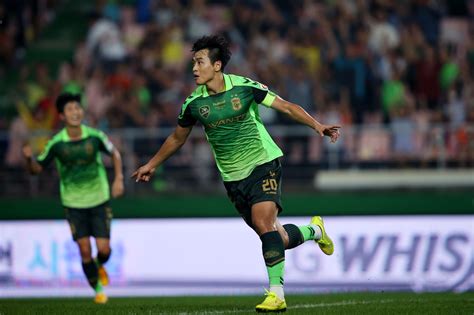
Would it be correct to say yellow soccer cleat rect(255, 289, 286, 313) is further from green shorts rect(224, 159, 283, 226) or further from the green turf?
green shorts rect(224, 159, 283, 226)

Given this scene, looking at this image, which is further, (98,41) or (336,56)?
(98,41)

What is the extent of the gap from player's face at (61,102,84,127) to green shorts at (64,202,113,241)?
1.12m

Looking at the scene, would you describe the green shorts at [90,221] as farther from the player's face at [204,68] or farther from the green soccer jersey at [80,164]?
the player's face at [204,68]

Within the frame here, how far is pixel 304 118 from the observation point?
10.4 m

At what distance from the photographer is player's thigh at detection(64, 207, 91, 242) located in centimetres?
1448

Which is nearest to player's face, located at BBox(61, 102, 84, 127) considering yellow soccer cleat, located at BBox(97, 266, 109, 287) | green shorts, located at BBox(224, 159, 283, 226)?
yellow soccer cleat, located at BBox(97, 266, 109, 287)

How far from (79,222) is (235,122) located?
14.4ft

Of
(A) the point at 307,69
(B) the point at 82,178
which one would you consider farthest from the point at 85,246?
(A) the point at 307,69

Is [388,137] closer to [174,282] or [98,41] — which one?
[174,282]

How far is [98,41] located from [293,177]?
17.3 feet

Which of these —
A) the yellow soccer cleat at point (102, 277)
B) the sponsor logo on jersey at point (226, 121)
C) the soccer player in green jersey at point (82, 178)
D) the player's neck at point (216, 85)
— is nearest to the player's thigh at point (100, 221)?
the soccer player in green jersey at point (82, 178)

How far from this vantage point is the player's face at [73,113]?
14.4 m

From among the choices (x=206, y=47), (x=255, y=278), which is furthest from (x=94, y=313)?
(x=255, y=278)

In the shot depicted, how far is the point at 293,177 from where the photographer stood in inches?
722
